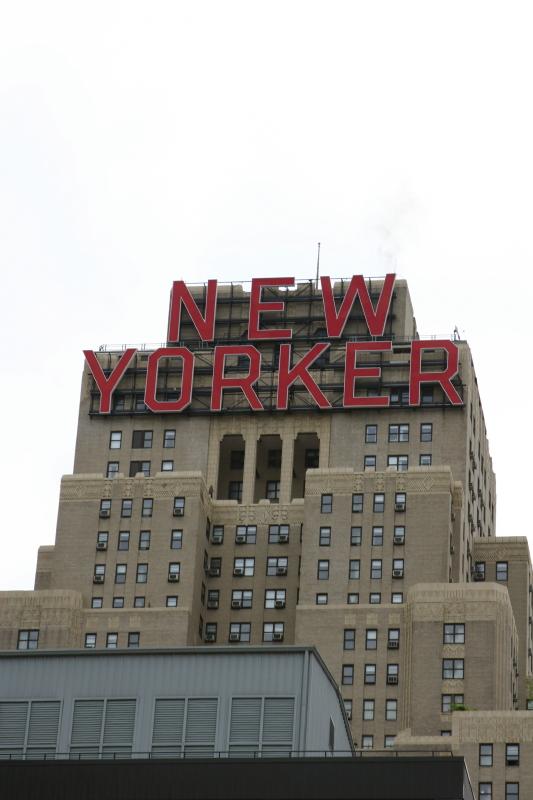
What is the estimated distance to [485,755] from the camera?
16525cm

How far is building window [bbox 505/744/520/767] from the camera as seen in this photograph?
16412 cm

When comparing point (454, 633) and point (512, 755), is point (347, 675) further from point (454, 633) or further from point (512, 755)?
point (512, 755)

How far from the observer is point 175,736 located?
88625 millimetres

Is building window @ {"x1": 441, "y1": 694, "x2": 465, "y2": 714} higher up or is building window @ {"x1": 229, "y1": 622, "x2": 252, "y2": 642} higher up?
building window @ {"x1": 229, "y1": 622, "x2": 252, "y2": 642}

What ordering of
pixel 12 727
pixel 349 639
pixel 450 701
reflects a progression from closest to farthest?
pixel 12 727 < pixel 450 701 < pixel 349 639

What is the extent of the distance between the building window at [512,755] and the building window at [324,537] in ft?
125

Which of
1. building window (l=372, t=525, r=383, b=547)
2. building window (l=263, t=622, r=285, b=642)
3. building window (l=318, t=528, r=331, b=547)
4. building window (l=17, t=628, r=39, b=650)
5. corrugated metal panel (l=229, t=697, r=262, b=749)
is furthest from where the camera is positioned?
building window (l=263, t=622, r=285, b=642)

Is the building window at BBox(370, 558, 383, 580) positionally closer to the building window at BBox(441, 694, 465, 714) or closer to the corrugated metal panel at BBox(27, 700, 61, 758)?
the building window at BBox(441, 694, 465, 714)

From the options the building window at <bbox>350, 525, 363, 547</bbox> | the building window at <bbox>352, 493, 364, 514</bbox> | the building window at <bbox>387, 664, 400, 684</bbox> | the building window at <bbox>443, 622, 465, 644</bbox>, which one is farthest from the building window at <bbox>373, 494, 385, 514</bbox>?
the building window at <bbox>387, 664, 400, 684</bbox>

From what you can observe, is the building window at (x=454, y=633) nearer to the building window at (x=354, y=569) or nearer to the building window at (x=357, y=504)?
the building window at (x=354, y=569)

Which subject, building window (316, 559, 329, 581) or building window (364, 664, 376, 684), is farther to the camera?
building window (316, 559, 329, 581)

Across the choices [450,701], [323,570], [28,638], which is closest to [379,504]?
[323,570]

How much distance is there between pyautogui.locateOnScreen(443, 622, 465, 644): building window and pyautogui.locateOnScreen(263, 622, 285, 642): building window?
1996 cm

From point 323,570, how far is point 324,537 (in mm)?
3705
